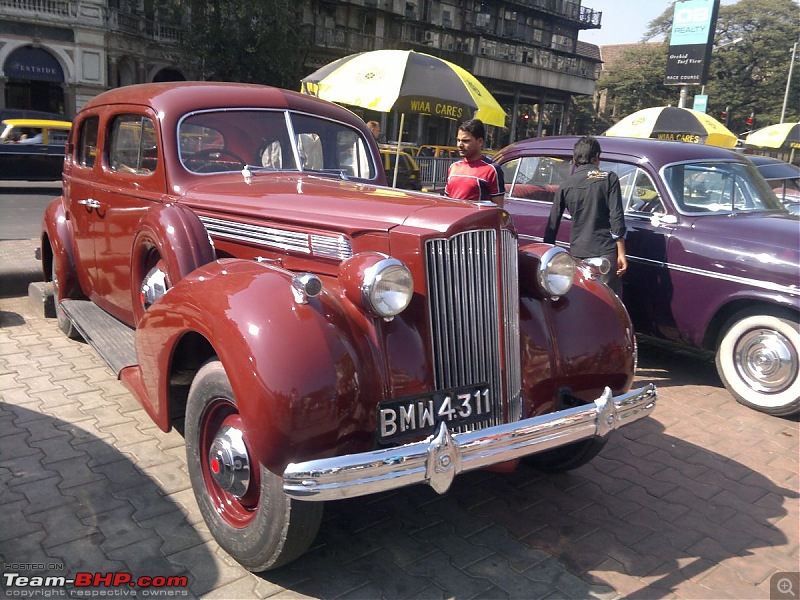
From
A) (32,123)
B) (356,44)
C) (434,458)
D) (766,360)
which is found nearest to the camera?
(434,458)

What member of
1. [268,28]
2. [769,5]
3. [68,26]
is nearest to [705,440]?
[268,28]

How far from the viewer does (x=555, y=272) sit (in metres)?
2.95

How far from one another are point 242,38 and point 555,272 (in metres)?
21.6

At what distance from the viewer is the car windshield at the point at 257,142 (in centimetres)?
375

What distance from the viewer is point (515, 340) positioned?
2785 millimetres

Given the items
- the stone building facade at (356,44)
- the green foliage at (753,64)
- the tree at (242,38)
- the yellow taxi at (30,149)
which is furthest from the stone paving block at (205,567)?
the green foliage at (753,64)

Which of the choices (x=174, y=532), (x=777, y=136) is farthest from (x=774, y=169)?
(x=174, y=532)

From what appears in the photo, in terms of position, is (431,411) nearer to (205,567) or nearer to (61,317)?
(205,567)

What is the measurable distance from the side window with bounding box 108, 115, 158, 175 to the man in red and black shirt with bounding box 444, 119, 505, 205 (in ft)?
6.79

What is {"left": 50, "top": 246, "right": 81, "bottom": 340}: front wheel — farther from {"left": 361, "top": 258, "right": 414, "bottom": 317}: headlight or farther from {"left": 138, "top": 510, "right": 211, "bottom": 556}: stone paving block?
{"left": 361, "top": 258, "right": 414, "bottom": 317}: headlight

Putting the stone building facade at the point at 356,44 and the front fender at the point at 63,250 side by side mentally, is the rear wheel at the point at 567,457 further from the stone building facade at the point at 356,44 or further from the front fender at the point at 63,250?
the stone building facade at the point at 356,44

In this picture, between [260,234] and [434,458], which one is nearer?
[434,458]

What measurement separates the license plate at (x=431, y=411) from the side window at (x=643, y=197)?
3.31 m

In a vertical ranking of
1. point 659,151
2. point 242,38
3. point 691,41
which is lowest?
point 659,151
